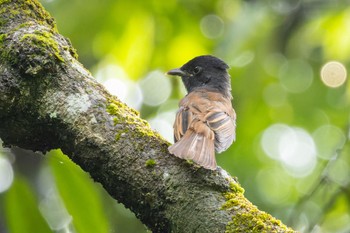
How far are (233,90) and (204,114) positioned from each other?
2.43 m

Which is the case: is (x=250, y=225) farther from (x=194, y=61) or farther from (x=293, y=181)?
(x=293, y=181)

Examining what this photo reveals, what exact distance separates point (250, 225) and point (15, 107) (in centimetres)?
124

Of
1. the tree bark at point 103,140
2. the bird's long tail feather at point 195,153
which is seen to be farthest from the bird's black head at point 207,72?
the tree bark at point 103,140

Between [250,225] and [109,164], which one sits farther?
[109,164]

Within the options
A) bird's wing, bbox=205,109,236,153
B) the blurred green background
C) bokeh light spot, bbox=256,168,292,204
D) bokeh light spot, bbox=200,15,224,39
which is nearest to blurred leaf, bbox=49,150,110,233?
the blurred green background

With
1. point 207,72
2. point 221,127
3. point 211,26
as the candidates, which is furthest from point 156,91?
point 221,127

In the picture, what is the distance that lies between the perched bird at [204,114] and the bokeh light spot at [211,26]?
0.66 meters

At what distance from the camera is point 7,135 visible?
334cm

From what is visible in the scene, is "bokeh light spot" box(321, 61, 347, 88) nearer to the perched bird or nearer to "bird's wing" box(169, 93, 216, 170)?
the perched bird

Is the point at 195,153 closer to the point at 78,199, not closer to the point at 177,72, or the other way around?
the point at 78,199

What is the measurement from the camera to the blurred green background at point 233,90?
3.58m

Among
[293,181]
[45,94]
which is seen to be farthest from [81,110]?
[293,181]

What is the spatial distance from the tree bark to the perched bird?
183 millimetres

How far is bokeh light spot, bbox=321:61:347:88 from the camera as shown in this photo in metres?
7.19
